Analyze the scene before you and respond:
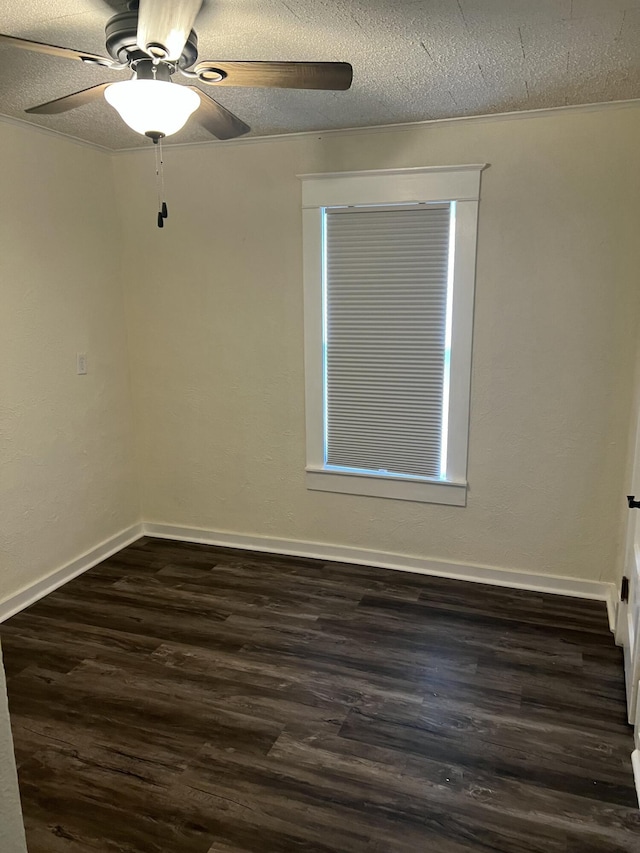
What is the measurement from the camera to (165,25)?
64.0 inches

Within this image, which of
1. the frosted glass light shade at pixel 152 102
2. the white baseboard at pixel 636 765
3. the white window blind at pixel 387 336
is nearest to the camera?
the frosted glass light shade at pixel 152 102

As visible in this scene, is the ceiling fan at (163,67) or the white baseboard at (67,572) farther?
the white baseboard at (67,572)

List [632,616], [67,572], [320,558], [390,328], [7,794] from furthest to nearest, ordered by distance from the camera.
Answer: [320,558], [67,572], [390,328], [632,616], [7,794]

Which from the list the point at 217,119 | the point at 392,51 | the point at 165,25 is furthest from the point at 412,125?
the point at 165,25

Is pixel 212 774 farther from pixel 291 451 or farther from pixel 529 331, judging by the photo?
pixel 529 331

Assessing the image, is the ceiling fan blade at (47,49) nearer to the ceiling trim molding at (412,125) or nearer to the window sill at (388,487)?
the ceiling trim molding at (412,125)

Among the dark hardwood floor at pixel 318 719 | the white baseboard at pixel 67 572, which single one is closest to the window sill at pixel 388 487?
the dark hardwood floor at pixel 318 719

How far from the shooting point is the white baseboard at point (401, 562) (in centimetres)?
313

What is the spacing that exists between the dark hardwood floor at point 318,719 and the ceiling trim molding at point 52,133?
7.91 ft

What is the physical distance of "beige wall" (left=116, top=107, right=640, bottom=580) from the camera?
9.29ft

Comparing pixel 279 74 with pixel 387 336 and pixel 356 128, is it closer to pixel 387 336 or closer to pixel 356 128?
pixel 356 128

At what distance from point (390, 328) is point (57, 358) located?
1817mm

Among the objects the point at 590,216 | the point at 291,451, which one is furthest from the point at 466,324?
the point at 291,451

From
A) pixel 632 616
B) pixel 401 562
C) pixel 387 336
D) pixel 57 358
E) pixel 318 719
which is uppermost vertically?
pixel 387 336
